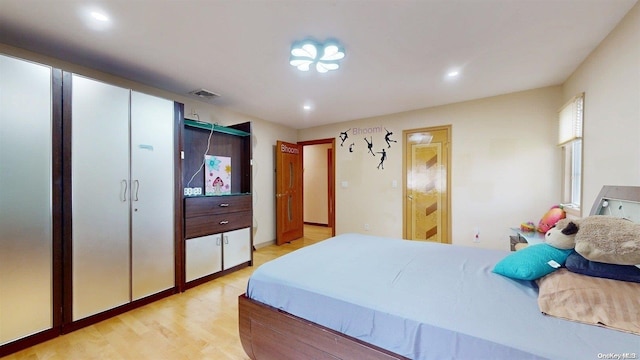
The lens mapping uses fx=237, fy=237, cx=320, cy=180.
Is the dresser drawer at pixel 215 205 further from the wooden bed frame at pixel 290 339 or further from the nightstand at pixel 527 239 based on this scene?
the nightstand at pixel 527 239

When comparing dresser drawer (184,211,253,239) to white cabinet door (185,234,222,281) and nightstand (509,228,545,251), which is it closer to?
white cabinet door (185,234,222,281)

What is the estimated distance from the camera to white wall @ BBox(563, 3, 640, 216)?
63.6 inches

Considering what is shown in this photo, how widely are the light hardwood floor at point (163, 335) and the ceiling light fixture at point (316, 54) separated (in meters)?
2.42

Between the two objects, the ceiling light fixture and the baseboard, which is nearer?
the ceiling light fixture

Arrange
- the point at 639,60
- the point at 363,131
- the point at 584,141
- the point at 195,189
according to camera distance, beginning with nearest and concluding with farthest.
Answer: the point at 639,60, the point at 584,141, the point at 195,189, the point at 363,131

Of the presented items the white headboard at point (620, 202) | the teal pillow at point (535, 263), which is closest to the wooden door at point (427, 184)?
the white headboard at point (620, 202)

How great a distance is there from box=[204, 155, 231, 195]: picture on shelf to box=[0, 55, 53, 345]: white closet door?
1658mm

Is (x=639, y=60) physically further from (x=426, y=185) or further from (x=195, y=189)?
(x=195, y=189)

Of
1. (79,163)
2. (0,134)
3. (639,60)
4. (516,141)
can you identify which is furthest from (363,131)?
(0,134)

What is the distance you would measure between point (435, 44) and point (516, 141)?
2168mm

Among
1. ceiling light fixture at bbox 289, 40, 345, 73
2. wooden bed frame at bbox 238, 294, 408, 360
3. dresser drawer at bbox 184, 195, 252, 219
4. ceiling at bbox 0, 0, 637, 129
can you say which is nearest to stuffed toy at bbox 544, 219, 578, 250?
wooden bed frame at bbox 238, 294, 408, 360

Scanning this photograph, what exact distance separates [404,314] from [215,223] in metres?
2.60

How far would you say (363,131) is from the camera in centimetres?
452

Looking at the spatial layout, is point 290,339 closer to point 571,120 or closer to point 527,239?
point 527,239
